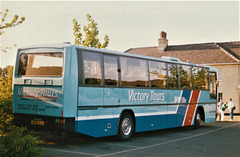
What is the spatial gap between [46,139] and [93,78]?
3257 mm

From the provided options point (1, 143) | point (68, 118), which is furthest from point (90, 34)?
point (1, 143)

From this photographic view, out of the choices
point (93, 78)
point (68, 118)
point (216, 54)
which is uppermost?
point (216, 54)

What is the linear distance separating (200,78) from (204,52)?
28364mm

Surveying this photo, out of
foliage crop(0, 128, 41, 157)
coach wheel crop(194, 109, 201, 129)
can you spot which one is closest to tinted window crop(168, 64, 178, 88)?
coach wheel crop(194, 109, 201, 129)

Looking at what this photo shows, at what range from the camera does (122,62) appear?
13.2m

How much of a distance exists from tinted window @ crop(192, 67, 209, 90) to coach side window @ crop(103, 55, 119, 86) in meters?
6.95

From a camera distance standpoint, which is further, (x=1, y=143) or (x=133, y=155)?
(x=133, y=155)

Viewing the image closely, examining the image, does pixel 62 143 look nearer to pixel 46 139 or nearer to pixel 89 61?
pixel 46 139

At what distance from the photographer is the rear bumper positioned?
1067 centimetres

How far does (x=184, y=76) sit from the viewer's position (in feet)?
57.7

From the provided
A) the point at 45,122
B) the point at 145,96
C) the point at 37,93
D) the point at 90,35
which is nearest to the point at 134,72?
the point at 145,96

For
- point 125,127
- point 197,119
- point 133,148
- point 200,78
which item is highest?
point 200,78

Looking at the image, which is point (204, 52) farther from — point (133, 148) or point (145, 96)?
point (133, 148)

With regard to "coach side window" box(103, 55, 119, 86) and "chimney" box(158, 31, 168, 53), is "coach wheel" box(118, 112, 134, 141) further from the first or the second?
"chimney" box(158, 31, 168, 53)
